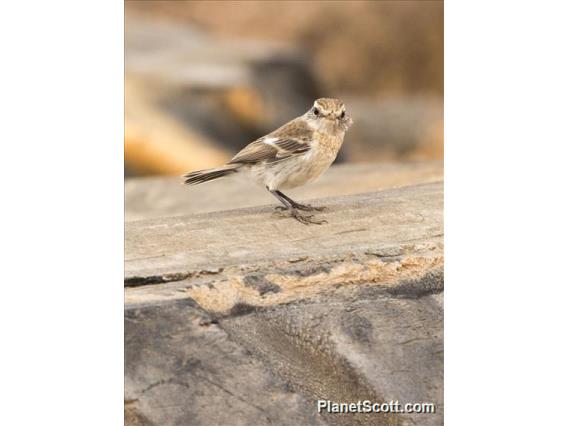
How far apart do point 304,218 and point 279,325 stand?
2.39 feet

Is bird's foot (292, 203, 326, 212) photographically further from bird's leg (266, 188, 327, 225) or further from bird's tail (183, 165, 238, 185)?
bird's tail (183, 165, 238, 185)

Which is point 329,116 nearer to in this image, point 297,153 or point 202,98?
point 297,153

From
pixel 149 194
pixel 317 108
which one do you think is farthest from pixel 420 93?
pixel 317 108

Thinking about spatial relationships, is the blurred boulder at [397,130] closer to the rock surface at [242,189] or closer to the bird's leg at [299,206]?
the rock surface at [242,189]

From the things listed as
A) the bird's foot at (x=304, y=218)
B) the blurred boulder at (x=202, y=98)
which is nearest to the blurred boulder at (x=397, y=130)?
the blurred boulder at (x=202, y=98)

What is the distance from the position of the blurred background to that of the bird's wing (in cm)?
289

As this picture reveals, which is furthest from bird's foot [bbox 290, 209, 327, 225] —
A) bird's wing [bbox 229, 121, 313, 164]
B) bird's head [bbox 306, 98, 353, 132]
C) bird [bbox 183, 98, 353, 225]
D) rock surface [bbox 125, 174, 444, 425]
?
bird's head [bbox 306, 98, 353, 132]

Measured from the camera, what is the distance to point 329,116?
4.71 metres

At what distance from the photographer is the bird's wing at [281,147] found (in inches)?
187

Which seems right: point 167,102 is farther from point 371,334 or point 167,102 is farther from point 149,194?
point 371,334

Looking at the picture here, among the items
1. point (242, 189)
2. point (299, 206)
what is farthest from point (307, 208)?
point (242, 189)

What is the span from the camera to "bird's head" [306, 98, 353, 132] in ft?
15.5

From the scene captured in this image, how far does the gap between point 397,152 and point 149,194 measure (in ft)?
11.2

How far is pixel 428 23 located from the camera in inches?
376
